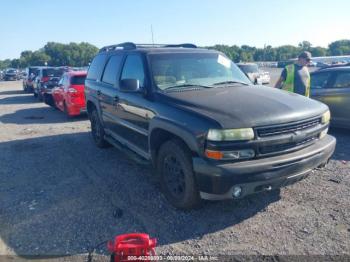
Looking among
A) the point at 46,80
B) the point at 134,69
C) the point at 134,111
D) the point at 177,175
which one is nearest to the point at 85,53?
the point at 46,80

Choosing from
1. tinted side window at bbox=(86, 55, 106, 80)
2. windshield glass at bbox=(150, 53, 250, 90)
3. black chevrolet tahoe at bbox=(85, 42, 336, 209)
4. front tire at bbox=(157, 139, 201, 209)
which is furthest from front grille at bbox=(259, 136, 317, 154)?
tinted side window at bbox=(86, 55, 106, 80)

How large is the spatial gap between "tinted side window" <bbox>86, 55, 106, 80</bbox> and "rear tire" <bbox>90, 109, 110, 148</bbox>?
2.52 ft

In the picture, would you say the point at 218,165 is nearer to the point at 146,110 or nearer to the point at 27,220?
the point at 146,110

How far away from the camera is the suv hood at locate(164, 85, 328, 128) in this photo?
3.26m

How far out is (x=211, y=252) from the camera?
3.07 m

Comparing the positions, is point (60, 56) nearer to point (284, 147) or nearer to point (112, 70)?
point (112, 70)

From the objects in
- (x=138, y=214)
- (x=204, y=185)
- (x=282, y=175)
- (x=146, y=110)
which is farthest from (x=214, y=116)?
(x=138, y=214)

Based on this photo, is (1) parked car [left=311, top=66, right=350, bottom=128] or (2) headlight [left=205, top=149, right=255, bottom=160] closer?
(2) headlight [left=205, top=149, right=255, bottom=160]

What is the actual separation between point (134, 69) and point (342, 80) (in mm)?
4870

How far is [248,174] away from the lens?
3.15 meters

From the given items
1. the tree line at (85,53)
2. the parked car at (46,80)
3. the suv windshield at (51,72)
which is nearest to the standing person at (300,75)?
the parked car at (46,80)

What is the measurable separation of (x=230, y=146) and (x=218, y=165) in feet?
0.75

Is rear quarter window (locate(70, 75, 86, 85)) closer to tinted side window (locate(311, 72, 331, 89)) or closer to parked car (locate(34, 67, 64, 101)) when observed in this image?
parked car (locate(34, 67, 64, 101))

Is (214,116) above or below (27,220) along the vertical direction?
above
